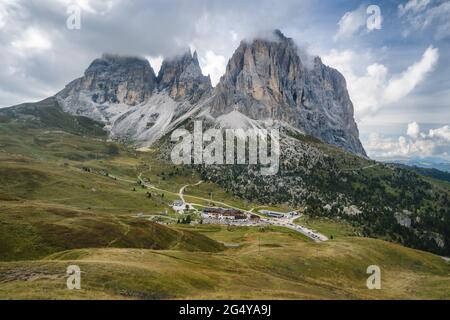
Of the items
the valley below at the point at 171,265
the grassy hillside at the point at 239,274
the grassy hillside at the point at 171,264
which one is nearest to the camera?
the grassy hillside at the point at 239,274

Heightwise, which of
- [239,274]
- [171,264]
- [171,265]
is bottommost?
[239,274]

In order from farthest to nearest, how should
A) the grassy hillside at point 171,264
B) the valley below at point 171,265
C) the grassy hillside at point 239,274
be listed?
the grassy hillside at point 171,264
the valley below at point 171,265
the grassy hillside at point 239,274

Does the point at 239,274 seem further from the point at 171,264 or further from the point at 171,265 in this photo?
the point at 171,265

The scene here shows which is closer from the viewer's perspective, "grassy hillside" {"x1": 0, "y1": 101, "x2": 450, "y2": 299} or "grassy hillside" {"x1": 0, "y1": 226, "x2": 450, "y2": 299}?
"grassy hillside" {"x1": 0, "y1": 226, "x2": 450, "y2": 299}

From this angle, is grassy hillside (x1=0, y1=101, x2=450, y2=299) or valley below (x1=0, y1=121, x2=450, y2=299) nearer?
valley below (x1=0, y1=121, x2=450, y2=299)

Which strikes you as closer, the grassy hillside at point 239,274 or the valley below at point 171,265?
the grassy hillside at point 239,274

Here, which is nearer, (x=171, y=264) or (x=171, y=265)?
(x=171, y=265)

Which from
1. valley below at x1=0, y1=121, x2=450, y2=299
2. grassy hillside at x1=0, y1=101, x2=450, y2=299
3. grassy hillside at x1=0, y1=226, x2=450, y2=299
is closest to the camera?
grassy hillside at x1=0, y1=226, x2=450, y2=299

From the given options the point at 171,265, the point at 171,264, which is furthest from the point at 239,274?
the point at 171,265

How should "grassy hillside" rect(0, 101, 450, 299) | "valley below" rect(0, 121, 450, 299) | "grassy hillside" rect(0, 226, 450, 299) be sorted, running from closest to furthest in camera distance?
"grassy hillside" rect(0, 226, 450, 299) < "valley below" rect(0, 121, 450, 299) < "grassy hillside" rect(0, 101, 450, 299)
